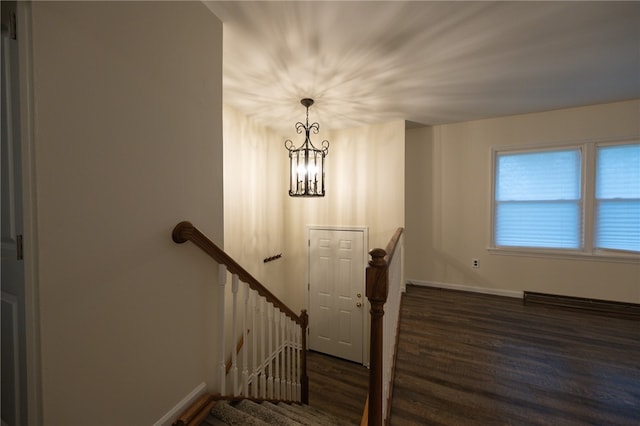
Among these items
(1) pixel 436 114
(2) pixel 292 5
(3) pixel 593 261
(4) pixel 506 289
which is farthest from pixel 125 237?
(3) pixel 593 261

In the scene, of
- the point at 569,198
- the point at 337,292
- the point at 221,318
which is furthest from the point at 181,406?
the point at 569,198

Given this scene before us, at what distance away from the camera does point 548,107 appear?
130 inches

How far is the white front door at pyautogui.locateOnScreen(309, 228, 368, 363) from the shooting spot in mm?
3953

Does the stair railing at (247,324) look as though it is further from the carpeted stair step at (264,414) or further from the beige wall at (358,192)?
the beige wall at (358,192)

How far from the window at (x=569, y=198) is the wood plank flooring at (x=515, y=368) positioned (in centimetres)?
95

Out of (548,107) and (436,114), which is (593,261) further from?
(436,114)

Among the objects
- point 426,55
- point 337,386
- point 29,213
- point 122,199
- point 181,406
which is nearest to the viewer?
point 29,213

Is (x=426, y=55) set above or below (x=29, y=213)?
above

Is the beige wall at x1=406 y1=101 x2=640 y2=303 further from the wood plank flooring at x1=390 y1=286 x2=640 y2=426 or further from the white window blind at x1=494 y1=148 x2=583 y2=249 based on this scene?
the wood plank flooring at x1=390 y1=286 x2=640 y2=426

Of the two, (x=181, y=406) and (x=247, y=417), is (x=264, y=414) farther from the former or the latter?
(x=181, y=406)

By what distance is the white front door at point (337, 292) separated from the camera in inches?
156

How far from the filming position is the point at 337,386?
347 centimetres

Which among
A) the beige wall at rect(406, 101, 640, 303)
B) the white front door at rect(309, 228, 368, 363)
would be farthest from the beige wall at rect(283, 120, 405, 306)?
the beige wall at rect(406, 101, 640, 303)

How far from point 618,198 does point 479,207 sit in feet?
4.77
